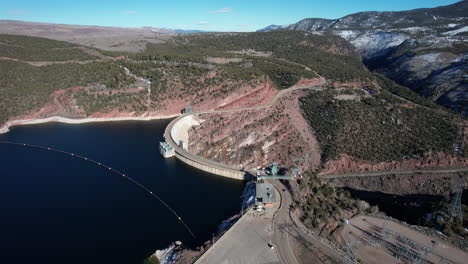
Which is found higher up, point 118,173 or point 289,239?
point 289,239

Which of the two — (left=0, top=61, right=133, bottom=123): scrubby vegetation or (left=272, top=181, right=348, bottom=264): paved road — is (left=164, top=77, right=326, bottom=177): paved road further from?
(left=0, top=61, right=133, bottom=123): scrubby vegetation

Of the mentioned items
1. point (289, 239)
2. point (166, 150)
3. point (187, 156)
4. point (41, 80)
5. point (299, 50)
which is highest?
point (299, 50)

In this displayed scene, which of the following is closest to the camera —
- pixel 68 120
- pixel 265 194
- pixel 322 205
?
pixel 265 194

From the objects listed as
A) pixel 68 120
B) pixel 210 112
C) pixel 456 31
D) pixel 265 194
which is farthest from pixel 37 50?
pixel 456 31

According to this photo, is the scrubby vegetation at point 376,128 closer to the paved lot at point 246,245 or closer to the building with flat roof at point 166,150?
the paved lot at point 246,245

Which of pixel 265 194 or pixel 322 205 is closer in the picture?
pixel 265 194

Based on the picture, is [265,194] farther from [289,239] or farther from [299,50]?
[299,50]

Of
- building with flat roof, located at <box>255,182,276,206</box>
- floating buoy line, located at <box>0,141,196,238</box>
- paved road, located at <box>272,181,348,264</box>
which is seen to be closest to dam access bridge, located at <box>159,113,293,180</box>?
building with flat roof, located at <box>255,182,276,206</box>

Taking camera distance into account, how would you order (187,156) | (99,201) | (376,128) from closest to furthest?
(99,201), (187,156), (376,128)
